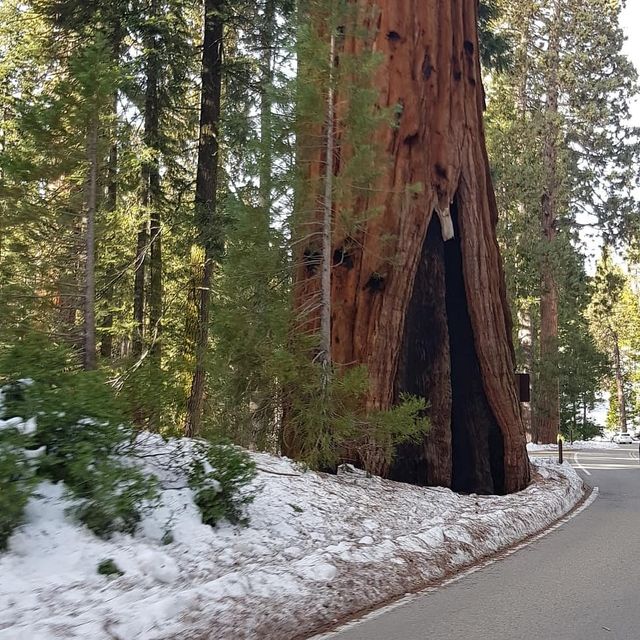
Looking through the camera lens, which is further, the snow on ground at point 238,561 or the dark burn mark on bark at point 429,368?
the dark burn mark on bark at point 429,368

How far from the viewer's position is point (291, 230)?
9.95 metres

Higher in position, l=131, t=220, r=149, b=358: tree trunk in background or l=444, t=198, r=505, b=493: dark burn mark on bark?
l=131, t=220, r=149, b=358: tree trunk in background

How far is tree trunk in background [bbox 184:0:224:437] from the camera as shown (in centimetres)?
1330

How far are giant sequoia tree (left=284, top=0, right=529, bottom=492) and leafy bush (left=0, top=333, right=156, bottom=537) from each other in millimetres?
3989

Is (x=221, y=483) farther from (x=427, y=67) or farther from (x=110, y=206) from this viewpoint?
(x=427, y=67)

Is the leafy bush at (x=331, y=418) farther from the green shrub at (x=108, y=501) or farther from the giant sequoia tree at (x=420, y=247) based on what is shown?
the green shrub at (x=108, y=501)

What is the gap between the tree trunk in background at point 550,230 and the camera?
28.9 m

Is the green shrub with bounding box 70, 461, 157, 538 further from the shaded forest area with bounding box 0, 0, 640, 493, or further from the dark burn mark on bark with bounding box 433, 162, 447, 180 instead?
the dark burn mark on bark with bounding box 433, 162, 447, 180

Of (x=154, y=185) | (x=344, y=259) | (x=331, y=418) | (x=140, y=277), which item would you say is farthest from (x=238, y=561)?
(x=140, y=277)

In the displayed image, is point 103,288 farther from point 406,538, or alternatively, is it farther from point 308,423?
point 406,538

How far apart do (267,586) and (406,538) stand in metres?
2.45

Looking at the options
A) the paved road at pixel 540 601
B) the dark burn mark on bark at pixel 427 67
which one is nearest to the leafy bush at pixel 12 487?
the paved road at pixel 540 601

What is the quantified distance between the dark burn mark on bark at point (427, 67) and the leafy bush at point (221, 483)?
7.69 metres

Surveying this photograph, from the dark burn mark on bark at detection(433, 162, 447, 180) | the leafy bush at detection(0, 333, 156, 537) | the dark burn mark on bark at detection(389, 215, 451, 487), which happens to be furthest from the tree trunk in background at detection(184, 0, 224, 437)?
the leafy bush at detection(0, 333, 156, 537)
